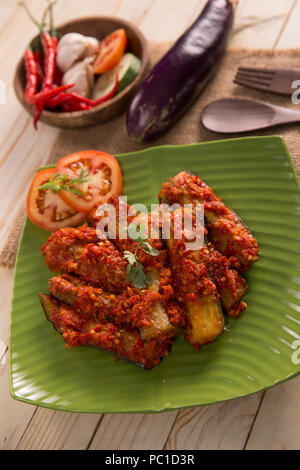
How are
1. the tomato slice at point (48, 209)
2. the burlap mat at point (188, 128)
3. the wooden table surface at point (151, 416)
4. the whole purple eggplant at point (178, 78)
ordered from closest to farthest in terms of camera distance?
the wooden table surface at point (151, 416) → the tomato slice at point (48, 209) → the whole purple eggplant at point (178, 78) → the burlap mat at point (188, 128)

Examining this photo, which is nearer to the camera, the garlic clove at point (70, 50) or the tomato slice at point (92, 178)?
the tomato slice at point (92, 178)

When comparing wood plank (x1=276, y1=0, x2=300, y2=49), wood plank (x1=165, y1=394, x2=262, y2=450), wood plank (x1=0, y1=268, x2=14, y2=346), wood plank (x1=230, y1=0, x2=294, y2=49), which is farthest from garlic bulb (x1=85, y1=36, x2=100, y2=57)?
wood plank (x1=165, y1=394, x2=262, y2=450)

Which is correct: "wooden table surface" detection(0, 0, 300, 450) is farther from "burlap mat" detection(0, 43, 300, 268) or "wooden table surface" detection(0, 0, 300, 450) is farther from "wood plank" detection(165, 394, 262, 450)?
"burlap mat" detection(0, 43, 300, 268)

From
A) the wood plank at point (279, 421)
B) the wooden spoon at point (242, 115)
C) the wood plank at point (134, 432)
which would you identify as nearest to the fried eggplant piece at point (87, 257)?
the wood plank at point (134, 432)

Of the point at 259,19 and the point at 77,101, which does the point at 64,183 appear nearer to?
the point at 77,101

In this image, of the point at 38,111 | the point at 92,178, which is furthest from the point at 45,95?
the point at 92,178

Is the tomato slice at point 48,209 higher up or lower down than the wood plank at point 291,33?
higher up

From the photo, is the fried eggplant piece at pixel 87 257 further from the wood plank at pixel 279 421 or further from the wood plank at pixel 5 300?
the wood plank at pixel 279 421
